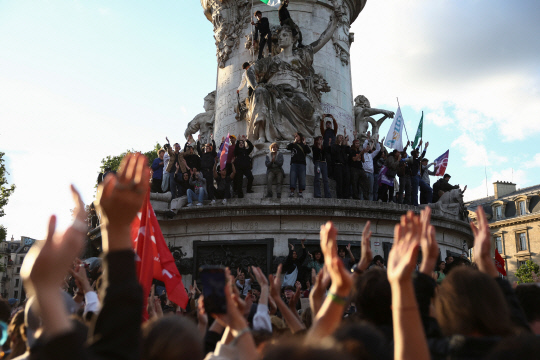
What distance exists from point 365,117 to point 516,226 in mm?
39422

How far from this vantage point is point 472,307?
8.80ft

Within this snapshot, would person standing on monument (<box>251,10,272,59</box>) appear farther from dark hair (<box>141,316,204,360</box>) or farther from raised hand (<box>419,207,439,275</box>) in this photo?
dark hair (<box>141,316,204,360</box>)

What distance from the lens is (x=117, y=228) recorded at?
2498 mm

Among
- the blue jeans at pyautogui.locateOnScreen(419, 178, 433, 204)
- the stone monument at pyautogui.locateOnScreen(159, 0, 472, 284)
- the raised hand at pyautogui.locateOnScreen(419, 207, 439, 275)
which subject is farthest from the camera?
the blue jeans at pyautogui.locateOnScreen(419, 178, 433, 204)

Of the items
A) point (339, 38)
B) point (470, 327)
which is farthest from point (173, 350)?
point (339, 38)

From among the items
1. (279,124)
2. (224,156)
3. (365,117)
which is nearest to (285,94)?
(279,124)

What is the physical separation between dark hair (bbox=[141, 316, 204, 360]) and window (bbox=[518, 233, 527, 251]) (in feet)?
191

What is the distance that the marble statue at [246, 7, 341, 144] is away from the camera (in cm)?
1789

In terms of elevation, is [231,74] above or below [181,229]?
above

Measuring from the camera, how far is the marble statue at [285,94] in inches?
704

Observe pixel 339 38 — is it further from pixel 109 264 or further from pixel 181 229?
pixel 109 264

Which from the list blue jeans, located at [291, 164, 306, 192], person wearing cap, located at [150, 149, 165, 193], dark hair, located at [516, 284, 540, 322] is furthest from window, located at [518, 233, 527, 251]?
dark hair, located at [516, 284, 540, 322]

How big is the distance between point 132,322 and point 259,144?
15.5 m

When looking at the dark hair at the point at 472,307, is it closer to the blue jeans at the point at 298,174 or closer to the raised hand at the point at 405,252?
the raised hand at the point at 405,252
